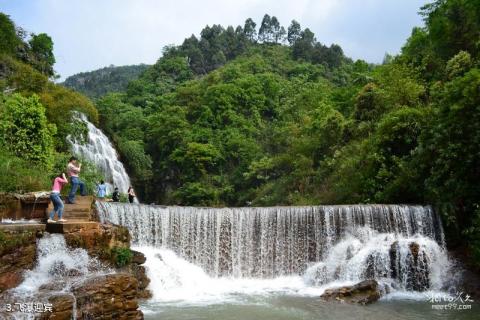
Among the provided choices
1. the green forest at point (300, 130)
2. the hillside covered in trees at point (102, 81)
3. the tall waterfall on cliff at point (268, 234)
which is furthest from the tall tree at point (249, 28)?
the tall waterfall on cliff at point (268, 234)

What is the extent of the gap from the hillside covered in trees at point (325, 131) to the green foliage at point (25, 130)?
877 centimetres

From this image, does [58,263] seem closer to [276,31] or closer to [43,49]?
[43,49]

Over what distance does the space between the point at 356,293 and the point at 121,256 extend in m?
5.71

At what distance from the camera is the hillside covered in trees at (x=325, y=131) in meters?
14.9

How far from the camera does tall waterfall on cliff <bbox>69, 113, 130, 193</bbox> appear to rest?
22.3 meters

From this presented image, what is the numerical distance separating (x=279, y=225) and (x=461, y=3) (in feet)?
48.3

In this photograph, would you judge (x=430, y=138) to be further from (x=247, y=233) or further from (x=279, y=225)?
(x=247, y=233)

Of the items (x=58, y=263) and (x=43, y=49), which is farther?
(x=43, y=49)

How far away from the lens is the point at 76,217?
484 inches

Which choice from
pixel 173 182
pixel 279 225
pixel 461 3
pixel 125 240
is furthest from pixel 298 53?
pixel 125 240

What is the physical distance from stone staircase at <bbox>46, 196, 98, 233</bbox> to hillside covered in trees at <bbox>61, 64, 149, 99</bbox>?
5727 cm

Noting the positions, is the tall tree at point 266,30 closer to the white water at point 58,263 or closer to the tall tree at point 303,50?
the tall tree at point 303,50

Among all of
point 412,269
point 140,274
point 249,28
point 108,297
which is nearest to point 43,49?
point 140,274

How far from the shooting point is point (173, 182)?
112 feet
